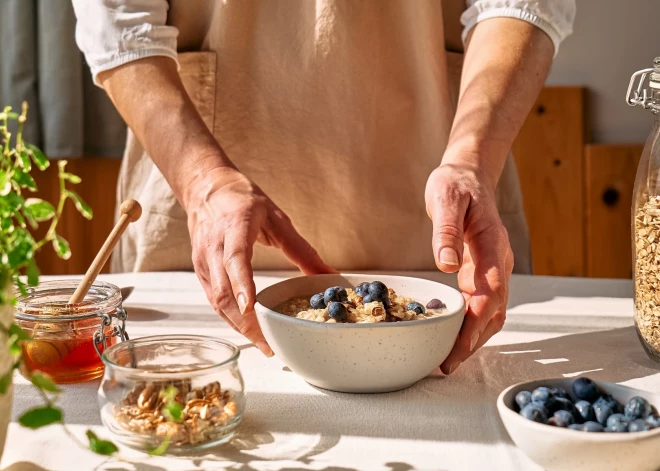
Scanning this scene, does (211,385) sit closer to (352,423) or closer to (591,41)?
(352,423)

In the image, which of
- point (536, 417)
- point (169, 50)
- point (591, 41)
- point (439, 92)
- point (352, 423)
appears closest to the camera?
point (536, 417)

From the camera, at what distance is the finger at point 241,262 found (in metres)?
0.93

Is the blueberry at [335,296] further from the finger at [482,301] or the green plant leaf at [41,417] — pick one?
the green plant leaf at [41,417]

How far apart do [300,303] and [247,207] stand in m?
0.16

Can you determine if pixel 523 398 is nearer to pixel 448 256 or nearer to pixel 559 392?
pixel 559 392

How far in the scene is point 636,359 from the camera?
39.3 inches

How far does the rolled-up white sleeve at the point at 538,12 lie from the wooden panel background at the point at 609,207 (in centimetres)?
162

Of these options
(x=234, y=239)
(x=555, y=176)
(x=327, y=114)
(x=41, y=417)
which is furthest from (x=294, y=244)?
(x=555, y=176)

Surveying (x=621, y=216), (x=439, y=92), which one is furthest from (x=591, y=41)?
(x=439, y=92)

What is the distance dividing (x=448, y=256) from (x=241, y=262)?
24 centimetres

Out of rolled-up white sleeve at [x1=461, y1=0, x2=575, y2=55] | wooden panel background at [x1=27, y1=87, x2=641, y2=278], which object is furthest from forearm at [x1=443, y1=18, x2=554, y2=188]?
wooden panel background at [x1=27, y1=87, x2=641, y2=278]

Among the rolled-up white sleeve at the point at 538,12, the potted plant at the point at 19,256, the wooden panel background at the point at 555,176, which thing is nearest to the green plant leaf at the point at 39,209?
the potted plant at the point at 19,256

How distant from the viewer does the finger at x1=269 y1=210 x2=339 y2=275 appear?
1.10 metres

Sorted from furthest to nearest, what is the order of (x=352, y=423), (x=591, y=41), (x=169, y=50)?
(x=591, y=41), (x=169, y=50), (x=352, y=423)
